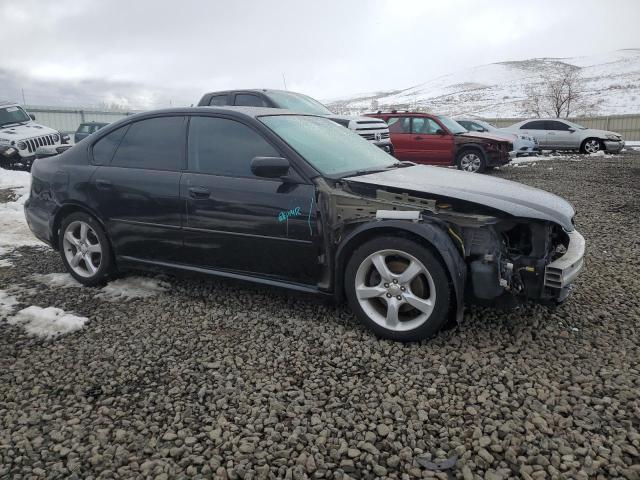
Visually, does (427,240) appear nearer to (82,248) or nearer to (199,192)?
(199,192)

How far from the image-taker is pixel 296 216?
3.32 m

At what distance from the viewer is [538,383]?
2.64 meters

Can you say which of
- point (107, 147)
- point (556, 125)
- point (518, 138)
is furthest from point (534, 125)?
point (107, 147)

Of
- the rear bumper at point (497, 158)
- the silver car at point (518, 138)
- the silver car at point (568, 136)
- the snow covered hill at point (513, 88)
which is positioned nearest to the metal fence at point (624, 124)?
the silver car at point (568, 136)

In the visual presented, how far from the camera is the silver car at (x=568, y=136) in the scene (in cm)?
1855

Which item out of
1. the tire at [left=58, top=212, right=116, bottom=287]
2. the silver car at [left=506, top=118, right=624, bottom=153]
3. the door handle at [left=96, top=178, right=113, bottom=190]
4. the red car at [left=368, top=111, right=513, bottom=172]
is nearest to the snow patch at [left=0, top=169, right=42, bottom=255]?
the tire at [left=58, top=212, right=116, bottom=287]

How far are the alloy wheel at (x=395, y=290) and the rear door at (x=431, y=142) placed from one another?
33.4ft

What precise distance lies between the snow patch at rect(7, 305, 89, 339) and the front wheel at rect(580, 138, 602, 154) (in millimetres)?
19777

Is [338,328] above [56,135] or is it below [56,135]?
below

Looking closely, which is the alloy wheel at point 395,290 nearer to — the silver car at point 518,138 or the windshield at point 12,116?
the windshield at point 12,116

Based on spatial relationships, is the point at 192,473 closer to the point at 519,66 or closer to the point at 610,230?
the point at 610,230

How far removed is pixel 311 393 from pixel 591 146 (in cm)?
1967

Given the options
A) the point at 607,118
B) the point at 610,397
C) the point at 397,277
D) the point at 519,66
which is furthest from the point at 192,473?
the point at 519,66

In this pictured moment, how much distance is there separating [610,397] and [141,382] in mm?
2512
